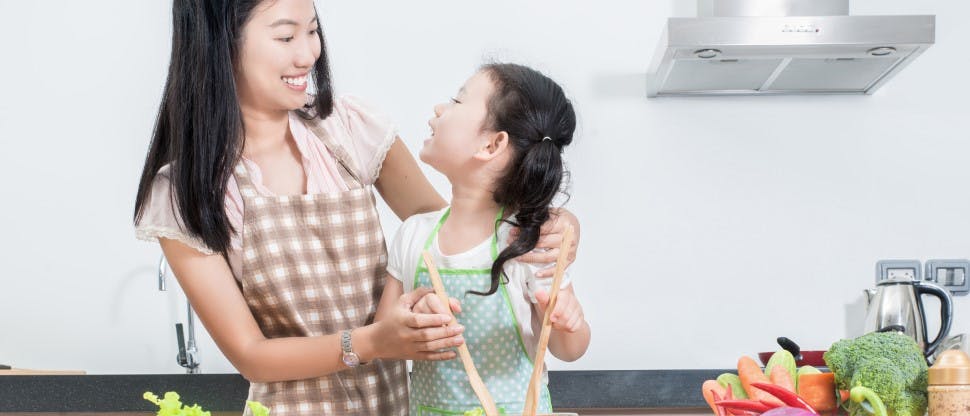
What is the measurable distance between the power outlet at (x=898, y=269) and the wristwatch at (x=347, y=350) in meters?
1.93

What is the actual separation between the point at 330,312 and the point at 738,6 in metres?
1.47

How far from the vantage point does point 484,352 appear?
3.74 ft

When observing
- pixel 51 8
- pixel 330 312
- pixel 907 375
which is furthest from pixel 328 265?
pixel 51 8

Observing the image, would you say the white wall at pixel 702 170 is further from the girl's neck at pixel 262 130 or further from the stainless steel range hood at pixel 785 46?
the girl's neck at pixel 262 130

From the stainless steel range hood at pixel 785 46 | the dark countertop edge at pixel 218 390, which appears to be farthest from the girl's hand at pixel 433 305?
the stainless steel range hood at pixel 785 46

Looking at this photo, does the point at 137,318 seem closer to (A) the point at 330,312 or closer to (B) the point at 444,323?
(A) the point at 330,312

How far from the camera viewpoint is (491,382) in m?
1.14

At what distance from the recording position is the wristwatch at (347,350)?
3.59 feet

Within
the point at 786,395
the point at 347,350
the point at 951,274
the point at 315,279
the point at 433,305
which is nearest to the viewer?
the point at 786,395

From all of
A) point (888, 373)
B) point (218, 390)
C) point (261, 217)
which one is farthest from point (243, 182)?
point (218, 390)

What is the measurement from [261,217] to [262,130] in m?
0.13

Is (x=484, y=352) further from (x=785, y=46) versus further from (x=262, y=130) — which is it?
(x=785, y=46)

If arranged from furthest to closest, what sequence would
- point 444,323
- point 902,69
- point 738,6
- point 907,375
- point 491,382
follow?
point 902,69 → point 738,6 → point 491,382 → point 444,323 → point 907,375

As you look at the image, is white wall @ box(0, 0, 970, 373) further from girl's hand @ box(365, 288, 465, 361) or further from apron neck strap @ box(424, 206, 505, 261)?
girl's hand @ box(365, 288, 465, 361)
